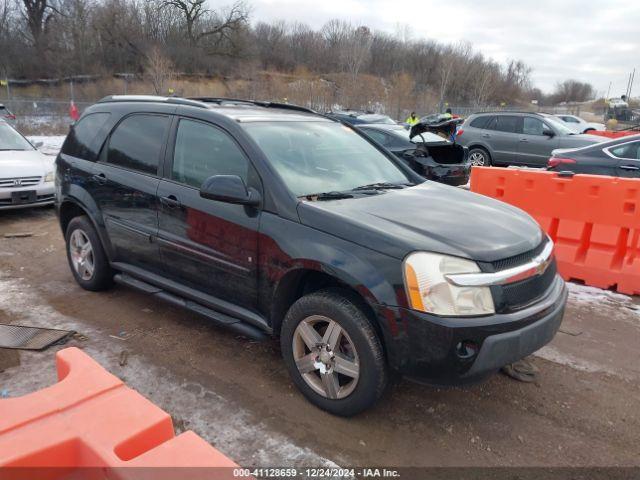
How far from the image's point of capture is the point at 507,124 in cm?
1351

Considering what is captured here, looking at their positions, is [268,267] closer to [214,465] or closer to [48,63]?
[214,465]

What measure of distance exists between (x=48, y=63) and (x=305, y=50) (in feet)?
112

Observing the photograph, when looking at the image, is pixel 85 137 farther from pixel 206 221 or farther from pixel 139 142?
pixel 206 221

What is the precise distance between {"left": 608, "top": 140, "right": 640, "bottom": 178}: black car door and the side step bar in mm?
7177

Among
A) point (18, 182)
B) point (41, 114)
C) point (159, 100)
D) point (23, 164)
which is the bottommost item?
point (18, 182)

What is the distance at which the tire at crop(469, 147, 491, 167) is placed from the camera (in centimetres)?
1376

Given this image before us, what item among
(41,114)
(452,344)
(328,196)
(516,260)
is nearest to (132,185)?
(328,196)

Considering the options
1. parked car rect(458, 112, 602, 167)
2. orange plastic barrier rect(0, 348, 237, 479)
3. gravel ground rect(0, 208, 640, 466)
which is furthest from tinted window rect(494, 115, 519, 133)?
orange plastic barrier rect(0, 348, 237, 479)

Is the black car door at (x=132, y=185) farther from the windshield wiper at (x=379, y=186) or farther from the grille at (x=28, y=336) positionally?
the windshield wiper at (x=379, y=186)

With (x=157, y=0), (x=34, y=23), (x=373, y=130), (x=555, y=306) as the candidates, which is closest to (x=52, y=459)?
(x=555, y=306)

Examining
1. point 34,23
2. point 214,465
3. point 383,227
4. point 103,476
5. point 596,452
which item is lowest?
point 596,452

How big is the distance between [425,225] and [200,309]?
1795 mm

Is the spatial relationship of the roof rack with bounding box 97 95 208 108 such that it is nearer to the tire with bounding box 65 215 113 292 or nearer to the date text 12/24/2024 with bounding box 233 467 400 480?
the tire with bounding box 65 215 113 292

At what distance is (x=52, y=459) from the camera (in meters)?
1.73
